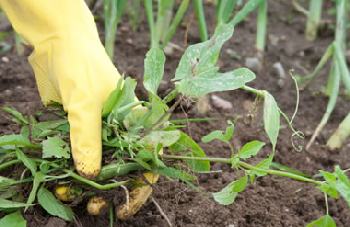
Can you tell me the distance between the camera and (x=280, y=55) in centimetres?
229

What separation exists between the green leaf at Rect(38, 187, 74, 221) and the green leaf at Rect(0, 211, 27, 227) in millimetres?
42

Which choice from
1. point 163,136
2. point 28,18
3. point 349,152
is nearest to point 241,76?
point 163,136

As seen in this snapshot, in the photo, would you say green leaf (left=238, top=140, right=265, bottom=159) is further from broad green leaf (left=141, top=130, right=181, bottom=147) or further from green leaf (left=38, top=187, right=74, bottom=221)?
green leaf (left=38, top=187, right=74, bottom=221)

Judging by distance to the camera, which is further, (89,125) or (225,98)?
(225,98)

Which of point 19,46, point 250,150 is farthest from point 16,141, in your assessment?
point 19,46

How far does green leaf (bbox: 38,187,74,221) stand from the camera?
1.18m

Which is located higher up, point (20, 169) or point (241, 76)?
point (241, 76)

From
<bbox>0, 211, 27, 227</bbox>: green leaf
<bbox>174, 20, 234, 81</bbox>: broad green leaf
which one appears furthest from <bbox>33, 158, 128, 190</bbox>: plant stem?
<bbox>174, 20, 234, 81</bbox>: broad green leaf

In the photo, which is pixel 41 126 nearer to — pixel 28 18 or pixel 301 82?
pixel 28 18

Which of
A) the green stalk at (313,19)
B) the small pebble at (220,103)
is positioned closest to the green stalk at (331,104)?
the small pebble at (220,103)

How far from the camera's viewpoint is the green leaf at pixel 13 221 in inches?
45.9

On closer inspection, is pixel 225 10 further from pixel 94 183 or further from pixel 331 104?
pixel 94 183

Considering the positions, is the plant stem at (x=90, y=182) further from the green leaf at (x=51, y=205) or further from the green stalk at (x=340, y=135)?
the green stalk at (x=340, y=135)

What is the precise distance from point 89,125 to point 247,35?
128cm
